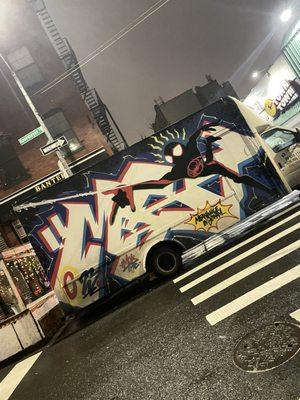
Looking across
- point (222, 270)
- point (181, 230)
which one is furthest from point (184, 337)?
point (181, 230)

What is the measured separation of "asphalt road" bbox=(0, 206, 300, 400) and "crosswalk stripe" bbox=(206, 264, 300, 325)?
20 millimetres

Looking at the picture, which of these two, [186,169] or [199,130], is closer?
[186,169]

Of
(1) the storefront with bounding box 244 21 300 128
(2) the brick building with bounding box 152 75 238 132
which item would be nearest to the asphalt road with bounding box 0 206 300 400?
(1) the storefront with bounding box 244 21 300 128

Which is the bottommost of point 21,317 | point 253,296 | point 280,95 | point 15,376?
point 253,296

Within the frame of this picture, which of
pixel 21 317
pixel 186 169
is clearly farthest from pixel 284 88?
pixel 21 317

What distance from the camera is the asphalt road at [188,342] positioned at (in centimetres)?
376

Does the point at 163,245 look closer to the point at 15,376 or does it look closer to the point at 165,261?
the point at 165,261

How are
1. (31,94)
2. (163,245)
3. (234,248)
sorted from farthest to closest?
(31,94)
(163,245)
(234,248)

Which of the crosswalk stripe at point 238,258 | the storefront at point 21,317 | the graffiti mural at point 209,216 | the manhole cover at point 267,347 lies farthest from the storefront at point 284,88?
the manhole cover at point 267,347

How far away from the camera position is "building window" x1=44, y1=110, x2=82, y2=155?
22.7 metres

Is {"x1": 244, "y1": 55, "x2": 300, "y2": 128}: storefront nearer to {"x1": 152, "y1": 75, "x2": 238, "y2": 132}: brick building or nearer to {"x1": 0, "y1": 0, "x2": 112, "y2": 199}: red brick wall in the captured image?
{"x1": 0, "y1": 0, "x2": 112, "y2": 199}: red brick wall

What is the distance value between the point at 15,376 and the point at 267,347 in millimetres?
5124

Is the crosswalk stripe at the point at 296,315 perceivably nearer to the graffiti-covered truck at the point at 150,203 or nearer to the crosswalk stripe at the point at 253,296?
the crosswalk stripe at the point at 253,296

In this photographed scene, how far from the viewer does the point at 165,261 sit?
9.38m
